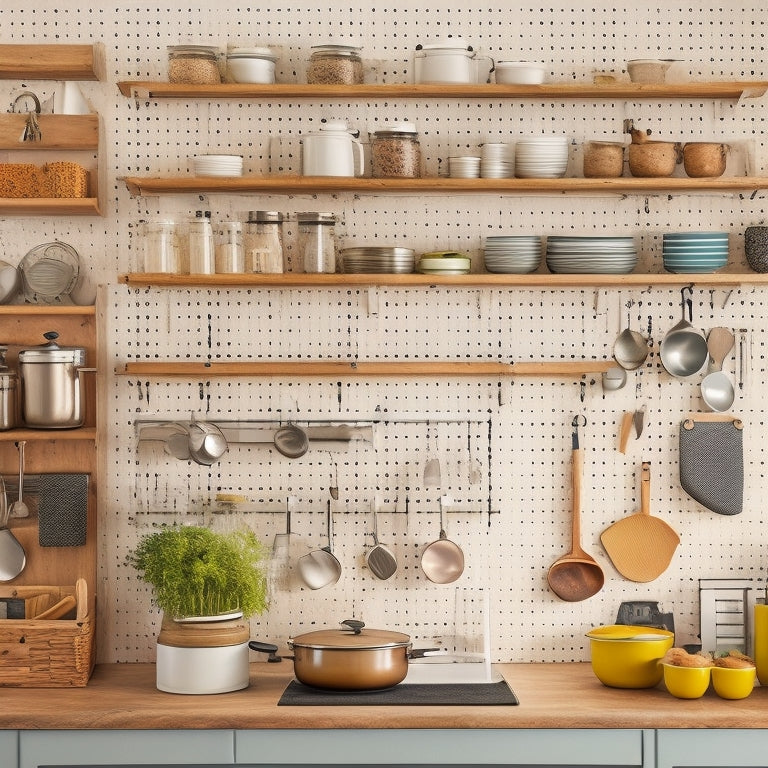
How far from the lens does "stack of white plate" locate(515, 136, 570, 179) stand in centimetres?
295

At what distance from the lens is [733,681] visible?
264 centimetres

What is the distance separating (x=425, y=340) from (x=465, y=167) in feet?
Answer: 1.66

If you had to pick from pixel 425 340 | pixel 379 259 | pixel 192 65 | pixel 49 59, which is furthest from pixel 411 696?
pixel 49 59

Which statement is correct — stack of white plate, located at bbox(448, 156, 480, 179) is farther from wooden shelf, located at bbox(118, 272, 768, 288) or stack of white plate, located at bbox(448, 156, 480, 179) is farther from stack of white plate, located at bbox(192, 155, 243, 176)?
stack of white plate, located at bbox(192, 155, 243, 176)

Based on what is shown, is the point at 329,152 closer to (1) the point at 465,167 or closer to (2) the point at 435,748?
(1) the point at 465,167

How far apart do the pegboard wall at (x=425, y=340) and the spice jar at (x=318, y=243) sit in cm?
9

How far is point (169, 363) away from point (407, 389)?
69 centimetres

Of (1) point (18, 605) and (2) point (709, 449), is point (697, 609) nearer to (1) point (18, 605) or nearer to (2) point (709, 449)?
(2) point (709, 449)

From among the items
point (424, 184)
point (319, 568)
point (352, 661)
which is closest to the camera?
point (352, 661)

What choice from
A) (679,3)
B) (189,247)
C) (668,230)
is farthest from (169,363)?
(679,3)

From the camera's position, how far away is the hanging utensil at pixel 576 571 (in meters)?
3.04

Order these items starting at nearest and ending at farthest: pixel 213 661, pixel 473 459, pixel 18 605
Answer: pixel 213 661 < pixel 18 605 < pixel 473 459

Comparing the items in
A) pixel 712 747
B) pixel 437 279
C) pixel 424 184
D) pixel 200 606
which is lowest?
pixel 712 747

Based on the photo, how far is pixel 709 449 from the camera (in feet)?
10.0
